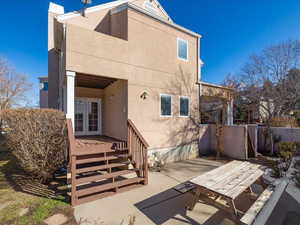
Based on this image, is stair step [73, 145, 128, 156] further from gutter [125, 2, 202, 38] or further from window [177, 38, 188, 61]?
window [177, 38, 188, 61]

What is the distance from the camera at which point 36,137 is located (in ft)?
13.5

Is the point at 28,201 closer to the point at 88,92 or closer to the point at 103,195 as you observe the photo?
the point at 103,195

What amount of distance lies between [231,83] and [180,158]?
23.7 ft

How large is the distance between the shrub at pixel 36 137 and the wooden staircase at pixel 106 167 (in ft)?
1.78

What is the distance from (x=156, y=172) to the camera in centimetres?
575

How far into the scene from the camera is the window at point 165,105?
278 inches

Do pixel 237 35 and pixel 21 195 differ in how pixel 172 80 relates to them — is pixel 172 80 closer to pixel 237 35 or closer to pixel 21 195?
pixel 21 195

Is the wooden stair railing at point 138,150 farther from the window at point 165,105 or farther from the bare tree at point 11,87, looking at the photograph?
the bare tree at point 11,87

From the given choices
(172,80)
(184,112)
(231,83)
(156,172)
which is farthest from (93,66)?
(231,83)

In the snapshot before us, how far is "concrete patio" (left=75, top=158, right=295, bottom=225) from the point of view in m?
2.99

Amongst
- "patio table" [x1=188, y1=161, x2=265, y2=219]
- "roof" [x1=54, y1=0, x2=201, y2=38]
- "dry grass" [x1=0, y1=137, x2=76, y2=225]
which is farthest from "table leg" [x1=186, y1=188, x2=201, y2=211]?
"roof" [x1=54, y1=0, x2=201, y2=38]

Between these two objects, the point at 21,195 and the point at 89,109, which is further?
the point at 89,109

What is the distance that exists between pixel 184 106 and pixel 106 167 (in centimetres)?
512

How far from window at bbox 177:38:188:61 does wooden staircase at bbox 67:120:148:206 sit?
4800mm
